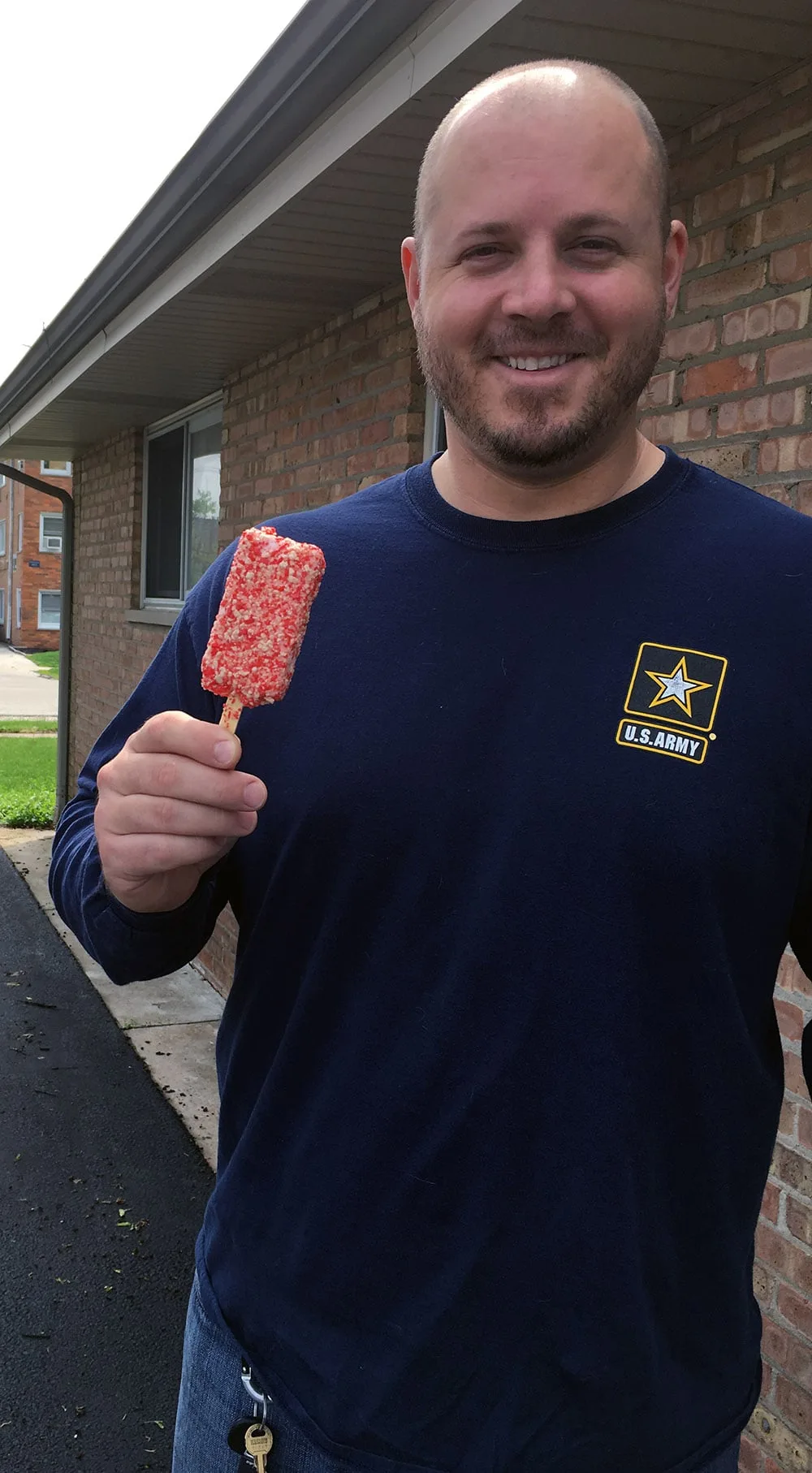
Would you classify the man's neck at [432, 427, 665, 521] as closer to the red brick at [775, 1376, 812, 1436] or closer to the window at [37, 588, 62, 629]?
the red brick at [775, 1376, 812, 1436]

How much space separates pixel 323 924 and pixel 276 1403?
66 cm

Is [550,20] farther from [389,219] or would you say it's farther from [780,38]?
[389,219]

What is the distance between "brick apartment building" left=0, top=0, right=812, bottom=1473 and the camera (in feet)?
9.36

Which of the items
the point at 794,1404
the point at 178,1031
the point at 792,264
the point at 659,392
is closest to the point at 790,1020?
the point at 794,1404

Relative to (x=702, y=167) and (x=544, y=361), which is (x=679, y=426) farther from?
(x=544, y=361)

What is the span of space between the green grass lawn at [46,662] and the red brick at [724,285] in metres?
30.8

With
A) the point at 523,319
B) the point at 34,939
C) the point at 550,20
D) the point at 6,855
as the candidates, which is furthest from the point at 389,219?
the point at 6,855

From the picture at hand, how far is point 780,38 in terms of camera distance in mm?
2719

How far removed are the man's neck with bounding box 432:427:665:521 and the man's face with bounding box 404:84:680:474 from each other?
0.10 ft

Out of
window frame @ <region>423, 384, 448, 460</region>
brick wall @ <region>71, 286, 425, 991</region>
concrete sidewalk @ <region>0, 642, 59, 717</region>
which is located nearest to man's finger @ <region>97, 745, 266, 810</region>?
window frame @ <region>423, 384, 448, 460</region>

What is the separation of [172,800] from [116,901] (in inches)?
11.9

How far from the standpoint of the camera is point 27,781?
50.8 ft

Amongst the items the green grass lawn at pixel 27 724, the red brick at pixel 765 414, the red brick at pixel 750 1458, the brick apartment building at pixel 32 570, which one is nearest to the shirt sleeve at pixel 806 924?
the red brick at pixel 765 414

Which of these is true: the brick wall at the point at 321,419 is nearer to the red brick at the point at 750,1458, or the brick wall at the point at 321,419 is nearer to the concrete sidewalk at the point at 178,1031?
the concrete sidewalk at the point at 178,1031
